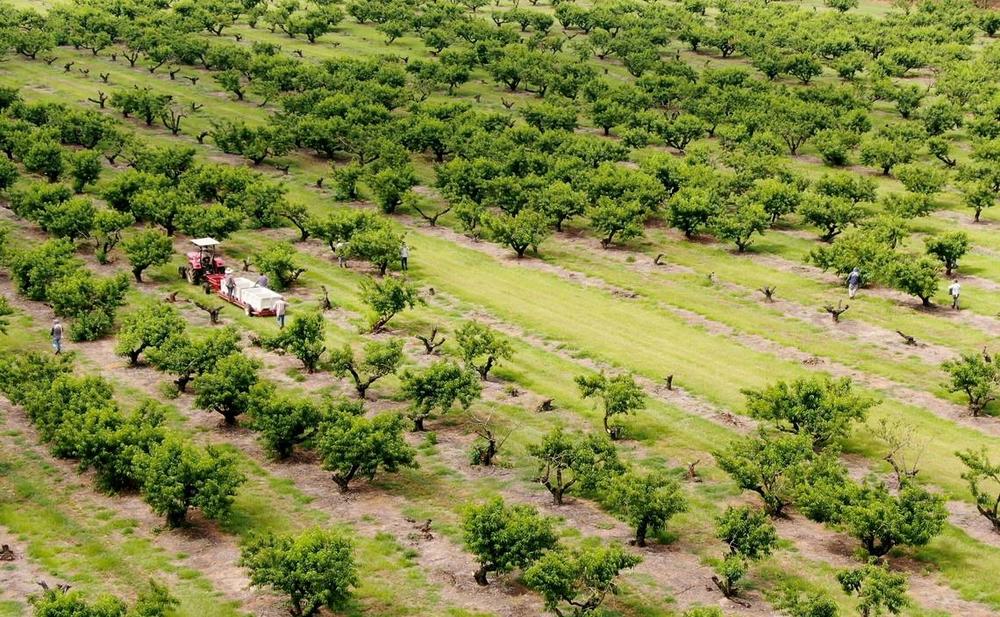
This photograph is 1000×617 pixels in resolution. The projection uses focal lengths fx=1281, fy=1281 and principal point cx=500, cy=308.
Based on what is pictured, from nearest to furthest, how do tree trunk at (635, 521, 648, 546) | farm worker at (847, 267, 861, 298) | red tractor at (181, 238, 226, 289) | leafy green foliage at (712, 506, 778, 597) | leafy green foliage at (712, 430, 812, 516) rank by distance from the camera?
leafy green foliage at (712, 506, 778, 597)
tree trunk at (635, 521, 648, 546)
leafy green foliage at (712, 430, 812, 516)
farm worker at (847, 267, 861, 298)
red tractor at (181, 238, 226, 289)

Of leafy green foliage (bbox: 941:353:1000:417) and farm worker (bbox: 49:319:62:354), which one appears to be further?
farm worker (bbox: 49:319:62:354)

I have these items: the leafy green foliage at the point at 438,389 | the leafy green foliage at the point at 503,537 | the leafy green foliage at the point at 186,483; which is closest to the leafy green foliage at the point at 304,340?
the leafy green foliage at the point at 438,389

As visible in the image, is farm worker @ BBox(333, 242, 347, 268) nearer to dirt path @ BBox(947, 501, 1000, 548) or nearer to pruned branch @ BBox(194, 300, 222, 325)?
pruned branch @ BBox(194, 300, 222, 325)

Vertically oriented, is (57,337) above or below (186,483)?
below

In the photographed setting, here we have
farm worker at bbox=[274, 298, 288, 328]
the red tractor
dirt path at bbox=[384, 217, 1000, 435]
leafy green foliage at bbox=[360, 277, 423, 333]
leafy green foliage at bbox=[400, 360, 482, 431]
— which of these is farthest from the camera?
the red tractor

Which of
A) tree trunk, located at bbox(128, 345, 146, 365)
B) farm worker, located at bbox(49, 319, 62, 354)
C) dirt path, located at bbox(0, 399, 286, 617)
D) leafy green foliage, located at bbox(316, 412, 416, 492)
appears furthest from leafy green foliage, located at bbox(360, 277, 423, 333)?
dirt path, located at bbox(0, 399, 286, 617)

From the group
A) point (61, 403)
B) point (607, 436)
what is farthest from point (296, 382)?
point (607, 436)

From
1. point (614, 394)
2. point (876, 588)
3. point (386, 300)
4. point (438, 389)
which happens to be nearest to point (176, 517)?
point (438, 389)

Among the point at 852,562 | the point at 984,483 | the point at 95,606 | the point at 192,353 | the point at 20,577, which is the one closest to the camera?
the point at 95,606

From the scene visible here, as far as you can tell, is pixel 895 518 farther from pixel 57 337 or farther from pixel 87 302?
pixel 87 302
